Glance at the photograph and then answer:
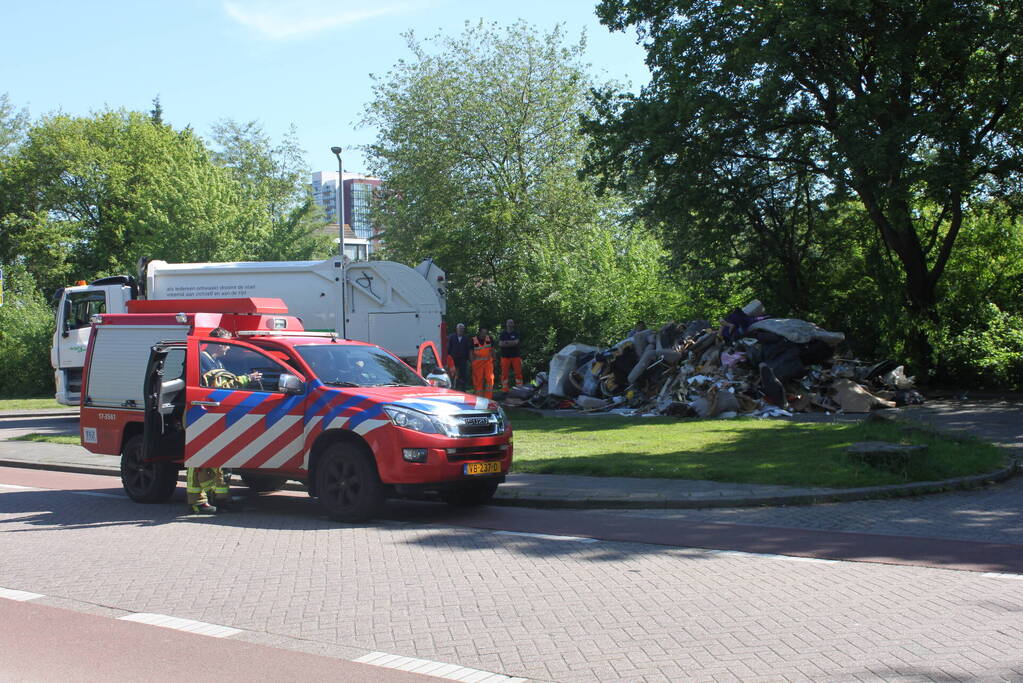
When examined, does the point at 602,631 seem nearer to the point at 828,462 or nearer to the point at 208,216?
the point at 828,462

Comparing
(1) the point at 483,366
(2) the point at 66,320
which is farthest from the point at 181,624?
(2) the point at 66,320

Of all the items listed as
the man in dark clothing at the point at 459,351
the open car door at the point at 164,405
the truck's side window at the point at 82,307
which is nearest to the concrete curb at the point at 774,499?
the open car door at the point at 164,405

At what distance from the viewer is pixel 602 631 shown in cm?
562

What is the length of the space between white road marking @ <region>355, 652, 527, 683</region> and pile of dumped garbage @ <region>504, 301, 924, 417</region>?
13.9 metres

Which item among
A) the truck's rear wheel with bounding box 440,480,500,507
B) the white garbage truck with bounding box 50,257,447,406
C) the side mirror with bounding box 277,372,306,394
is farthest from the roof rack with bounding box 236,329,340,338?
the white garbage truck with bounding box 50,257,447,406

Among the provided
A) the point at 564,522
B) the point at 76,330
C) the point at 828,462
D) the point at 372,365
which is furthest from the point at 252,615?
the point at 76,330

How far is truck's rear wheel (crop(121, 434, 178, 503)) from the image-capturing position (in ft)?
36.7

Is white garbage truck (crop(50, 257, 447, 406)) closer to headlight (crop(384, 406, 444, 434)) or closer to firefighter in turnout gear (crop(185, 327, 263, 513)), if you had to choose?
firefighter in turnout gear (crop(185, 327, 263, 513))

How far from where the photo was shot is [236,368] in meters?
10.5

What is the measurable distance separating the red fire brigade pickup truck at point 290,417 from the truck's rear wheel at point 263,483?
0.05 meters

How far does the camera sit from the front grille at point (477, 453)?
31.2 feet

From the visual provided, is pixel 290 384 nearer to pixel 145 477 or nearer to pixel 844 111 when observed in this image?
pixel 145 477

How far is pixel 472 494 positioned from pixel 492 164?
2581 cm

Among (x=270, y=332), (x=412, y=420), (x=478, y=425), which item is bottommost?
(x=478, y=425)
